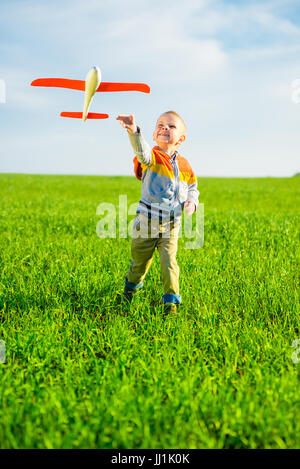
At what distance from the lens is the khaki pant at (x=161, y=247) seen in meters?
3.47

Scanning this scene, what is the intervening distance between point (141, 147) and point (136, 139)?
3.6 inches

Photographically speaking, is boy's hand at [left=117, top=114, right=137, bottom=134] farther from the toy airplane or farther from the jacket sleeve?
the toy airplane

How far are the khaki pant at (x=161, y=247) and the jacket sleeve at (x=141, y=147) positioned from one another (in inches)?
25.0

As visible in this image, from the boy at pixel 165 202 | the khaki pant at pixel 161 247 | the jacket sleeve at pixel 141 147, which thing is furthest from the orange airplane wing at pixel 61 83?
the khaki pant at pixel 161 247

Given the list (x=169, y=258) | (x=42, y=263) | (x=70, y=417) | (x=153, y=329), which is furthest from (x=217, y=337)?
(x=42, y=263)

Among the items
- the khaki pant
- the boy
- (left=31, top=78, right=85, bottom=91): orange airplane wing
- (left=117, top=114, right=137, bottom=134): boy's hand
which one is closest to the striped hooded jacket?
the boy

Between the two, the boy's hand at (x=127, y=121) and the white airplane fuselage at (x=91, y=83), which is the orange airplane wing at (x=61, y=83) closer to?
the white airplane fuselage at (x=91, y=83)

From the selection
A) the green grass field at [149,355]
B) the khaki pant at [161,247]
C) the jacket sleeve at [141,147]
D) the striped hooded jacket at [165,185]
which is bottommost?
the green grass field at [149,355]

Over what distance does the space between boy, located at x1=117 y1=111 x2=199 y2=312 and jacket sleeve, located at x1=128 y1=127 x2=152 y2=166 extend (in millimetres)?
67

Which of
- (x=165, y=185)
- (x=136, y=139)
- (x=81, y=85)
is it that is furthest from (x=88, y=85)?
(x=165, y=185)

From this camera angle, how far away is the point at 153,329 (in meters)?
3.16

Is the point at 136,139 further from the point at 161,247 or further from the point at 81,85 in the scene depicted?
the point at 161,247

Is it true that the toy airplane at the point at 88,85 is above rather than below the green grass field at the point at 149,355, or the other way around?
above

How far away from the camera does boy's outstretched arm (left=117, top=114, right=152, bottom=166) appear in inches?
109
